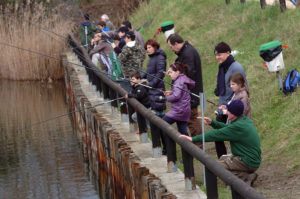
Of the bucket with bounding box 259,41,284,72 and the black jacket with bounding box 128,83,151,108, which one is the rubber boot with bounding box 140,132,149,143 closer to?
the black jacket with bounding box 128,83,151,108

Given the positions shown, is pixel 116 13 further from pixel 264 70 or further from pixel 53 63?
pixel 264 70

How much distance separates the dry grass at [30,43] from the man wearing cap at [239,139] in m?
→ 14.7

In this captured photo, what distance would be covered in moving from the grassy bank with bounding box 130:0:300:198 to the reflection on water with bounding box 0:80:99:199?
8.49ft

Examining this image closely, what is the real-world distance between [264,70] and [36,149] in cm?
494

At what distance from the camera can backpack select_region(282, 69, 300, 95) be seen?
8984 millimetres

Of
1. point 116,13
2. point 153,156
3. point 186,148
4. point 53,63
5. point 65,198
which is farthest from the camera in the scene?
point 116,13

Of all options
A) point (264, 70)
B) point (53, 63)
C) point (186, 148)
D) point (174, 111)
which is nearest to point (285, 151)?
point (174, 111)

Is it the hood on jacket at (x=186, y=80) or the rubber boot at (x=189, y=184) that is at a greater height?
the hood on jacket at (x=186, y=80)

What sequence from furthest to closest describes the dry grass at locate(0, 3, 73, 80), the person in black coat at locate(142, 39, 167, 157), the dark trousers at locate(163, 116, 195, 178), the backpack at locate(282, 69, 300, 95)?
the dry grass at locate(0, 3, 73, 80), the backpack at locate(282, 69, 300, 95), the person in black coat at locate(142, 39, 167, 157), the dark trousers at locate(163, 116, 195, 178)

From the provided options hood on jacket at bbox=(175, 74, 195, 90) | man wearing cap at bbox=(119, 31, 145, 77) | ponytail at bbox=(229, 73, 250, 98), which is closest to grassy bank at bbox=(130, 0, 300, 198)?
ponytail at bbox=(229, 73, 250, 98)

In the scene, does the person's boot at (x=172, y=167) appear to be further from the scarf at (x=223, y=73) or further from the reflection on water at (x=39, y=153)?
the reflection on water at (x=39, y=153)

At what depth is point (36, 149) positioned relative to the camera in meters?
13.2

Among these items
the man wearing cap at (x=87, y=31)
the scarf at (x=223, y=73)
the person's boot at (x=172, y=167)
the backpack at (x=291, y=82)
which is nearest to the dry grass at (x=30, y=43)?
the man wearing cap at (x=87, y=31)

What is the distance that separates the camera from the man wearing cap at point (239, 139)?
589cm
